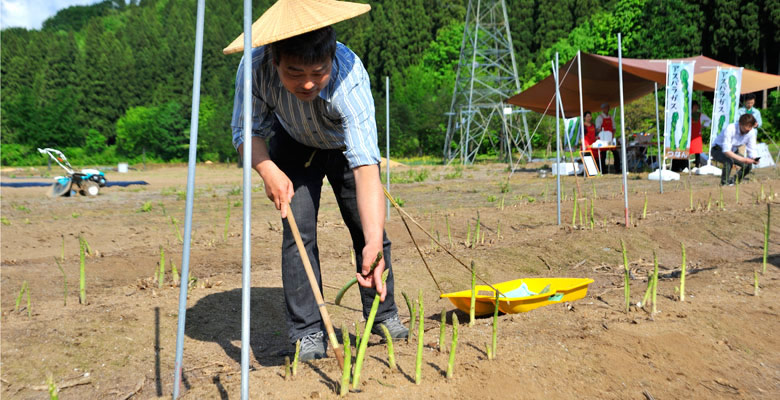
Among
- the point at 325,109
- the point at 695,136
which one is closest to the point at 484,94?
the point at 695,136

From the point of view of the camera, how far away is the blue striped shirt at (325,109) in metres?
2.25

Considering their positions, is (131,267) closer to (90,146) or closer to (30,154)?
(30,154)

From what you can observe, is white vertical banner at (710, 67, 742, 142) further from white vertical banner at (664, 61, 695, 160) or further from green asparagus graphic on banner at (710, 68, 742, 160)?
white vertical banner at (664, 61, 695, 160)

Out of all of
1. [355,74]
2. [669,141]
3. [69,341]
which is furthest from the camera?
[669,141]

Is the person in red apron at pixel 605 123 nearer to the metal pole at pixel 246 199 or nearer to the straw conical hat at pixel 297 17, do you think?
the straw conical hat at pixel 297 17

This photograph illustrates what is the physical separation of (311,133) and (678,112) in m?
8.00

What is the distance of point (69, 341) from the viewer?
2.94m

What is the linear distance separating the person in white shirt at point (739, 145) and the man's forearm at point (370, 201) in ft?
27.1

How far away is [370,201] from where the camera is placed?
2.15 meters

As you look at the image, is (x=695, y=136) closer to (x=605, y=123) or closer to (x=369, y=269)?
(x=605, y=123)

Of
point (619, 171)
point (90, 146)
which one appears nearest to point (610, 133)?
point (619, 171)

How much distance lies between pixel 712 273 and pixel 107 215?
7497mm

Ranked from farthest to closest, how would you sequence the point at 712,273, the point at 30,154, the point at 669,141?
1. the point at 30,154
2. the point at 669,141
3. the point at 712,273

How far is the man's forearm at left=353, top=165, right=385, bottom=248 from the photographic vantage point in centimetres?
209
